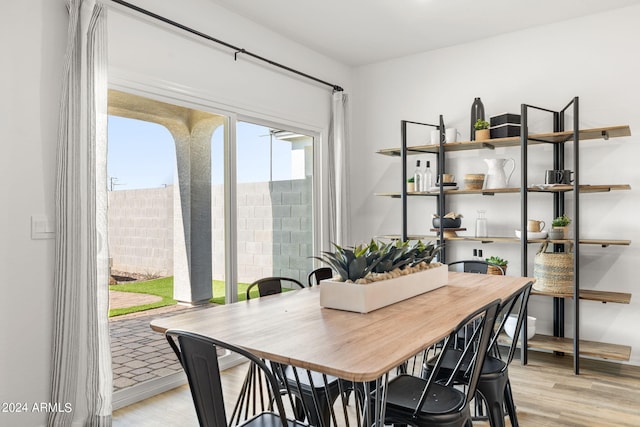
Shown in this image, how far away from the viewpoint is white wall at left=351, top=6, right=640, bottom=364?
3539mm

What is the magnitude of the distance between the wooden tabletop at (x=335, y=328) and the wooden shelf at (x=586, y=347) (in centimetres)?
161

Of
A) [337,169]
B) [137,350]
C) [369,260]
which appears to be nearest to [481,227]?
[337,169]

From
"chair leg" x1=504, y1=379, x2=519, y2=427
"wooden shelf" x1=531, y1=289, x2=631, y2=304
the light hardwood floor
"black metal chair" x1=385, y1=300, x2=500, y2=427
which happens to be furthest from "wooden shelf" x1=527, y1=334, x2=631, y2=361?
"black metal chair" x1=385, y1=300, x2=500, y2=427

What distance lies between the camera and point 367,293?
181cm

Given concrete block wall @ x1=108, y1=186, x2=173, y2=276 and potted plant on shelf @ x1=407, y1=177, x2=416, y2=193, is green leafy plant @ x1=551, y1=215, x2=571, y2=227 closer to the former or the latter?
potted plant on shelf @ x1=407, y1=177, x2=416, y2=193

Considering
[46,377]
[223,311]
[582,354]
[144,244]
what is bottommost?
[582,354]

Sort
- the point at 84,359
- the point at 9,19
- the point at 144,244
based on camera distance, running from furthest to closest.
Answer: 1. the point at 144,244
2. the point at 84,359
3. the point at 9,19

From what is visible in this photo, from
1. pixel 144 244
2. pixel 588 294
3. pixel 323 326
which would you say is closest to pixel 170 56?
pixel 144 244

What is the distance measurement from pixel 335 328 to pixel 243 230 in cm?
227

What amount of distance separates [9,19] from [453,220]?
Result: 335 centimetres

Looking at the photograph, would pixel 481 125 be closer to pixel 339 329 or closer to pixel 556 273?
pixel 556 273

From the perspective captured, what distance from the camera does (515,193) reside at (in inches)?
158

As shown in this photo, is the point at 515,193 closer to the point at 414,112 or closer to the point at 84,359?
the point at 414,112

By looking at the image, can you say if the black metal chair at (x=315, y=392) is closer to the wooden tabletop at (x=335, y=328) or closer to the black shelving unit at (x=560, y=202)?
the wooden tabletop at (x=335, y=328)
